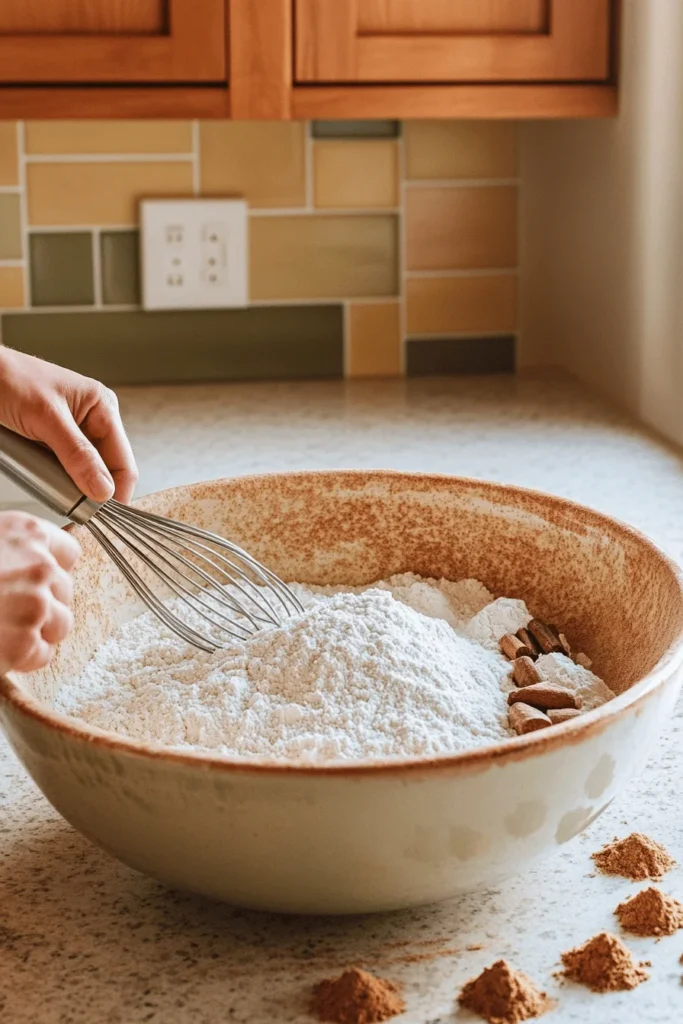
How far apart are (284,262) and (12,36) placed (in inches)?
19.0

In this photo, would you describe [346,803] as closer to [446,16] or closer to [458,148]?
[446,16]

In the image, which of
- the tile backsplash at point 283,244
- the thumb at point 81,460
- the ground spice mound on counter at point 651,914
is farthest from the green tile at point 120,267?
the ground spice mound on counter at point 651,914

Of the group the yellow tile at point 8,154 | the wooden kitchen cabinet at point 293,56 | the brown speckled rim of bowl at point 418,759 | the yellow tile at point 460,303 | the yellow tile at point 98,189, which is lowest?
the brown speckled rim of bowl at point 418,759

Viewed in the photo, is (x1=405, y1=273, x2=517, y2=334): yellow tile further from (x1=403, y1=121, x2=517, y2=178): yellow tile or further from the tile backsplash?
(x1=403, y1=121, x2=517, y2=178): yellow tile

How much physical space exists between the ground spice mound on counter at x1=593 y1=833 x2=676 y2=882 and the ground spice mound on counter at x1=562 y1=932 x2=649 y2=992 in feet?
0.25

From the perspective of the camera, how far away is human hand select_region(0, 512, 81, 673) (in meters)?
0.61

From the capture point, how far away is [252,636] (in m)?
0.74

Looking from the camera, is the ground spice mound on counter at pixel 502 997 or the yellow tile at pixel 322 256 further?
the yellow tile at pixel 322 256

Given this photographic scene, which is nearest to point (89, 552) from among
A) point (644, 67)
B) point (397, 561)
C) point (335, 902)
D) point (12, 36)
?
point (397, 561)

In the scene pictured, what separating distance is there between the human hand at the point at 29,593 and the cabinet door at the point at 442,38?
99 cm

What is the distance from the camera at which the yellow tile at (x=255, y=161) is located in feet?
5.79

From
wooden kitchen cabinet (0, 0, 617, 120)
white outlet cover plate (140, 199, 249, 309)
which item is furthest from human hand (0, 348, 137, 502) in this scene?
white outlet cover plate (140, 199, 249, 309)

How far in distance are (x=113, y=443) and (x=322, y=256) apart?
1.05 meters

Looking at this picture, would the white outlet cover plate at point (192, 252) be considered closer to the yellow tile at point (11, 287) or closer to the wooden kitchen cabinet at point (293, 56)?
the yellow tile at point (11, 287)
